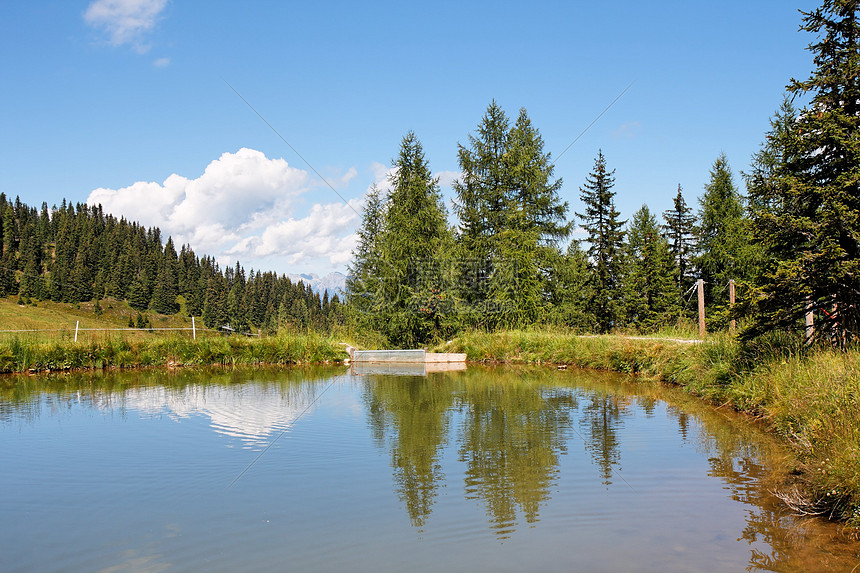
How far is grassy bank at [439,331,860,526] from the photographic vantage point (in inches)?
236

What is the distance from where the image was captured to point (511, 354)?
2367 centimetres

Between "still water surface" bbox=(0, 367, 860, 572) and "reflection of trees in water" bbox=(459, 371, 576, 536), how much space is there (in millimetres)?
46

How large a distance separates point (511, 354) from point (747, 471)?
52.5 ft

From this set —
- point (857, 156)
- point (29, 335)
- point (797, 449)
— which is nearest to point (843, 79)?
point (857, 156)

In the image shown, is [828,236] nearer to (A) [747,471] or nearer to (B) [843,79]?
(B) [843,79]

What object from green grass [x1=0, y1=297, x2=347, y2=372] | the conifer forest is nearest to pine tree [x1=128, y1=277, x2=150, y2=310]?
the conifer forest

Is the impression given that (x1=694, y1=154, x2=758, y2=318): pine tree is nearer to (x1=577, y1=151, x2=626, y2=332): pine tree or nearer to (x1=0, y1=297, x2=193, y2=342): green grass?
(x1=577, y1=151, x2=626, y2=332): pine tree

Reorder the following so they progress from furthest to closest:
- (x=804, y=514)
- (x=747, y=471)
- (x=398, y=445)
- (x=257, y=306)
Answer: (x=257, y=306) → (x=398, y=445) → (x=747, y=471) → (x=804, y=514)

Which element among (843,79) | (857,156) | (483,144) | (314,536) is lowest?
(314,536)

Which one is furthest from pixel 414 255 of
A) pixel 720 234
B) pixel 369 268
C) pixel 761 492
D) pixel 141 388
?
pixel 720 234

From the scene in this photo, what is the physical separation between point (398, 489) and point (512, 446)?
8.52 ft

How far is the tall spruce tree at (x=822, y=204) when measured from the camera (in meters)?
9.66

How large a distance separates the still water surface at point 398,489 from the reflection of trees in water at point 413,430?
5 cm

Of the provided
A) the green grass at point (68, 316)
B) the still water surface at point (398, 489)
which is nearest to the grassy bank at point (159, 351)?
the still water surface at point (398, 489)
